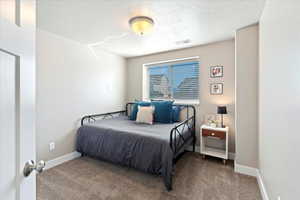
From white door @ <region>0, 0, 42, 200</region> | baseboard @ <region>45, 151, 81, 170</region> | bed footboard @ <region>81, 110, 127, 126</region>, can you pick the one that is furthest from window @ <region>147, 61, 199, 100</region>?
white door @ <region>0, 0, 42, 200</region>

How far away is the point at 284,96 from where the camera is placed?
107 cm

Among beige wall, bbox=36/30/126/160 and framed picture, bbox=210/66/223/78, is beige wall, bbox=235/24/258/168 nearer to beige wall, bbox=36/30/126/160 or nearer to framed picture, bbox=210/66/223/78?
framed picture, bbox=210/66/223/78

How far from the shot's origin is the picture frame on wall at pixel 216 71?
273cm

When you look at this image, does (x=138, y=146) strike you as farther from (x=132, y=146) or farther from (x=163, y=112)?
(x=163, y=112)

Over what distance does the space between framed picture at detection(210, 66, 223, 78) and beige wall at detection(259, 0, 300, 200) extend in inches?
51.2

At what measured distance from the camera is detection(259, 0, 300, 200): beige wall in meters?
0.88

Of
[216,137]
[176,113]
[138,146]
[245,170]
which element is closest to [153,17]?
[138,146]

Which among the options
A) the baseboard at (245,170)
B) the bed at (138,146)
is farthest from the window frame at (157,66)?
the baseboard at (245,170)

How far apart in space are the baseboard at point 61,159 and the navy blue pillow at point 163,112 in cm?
171

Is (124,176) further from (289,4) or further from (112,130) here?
(289,4)

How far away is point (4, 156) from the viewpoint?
0.51m

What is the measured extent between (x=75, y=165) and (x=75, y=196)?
2.70ft

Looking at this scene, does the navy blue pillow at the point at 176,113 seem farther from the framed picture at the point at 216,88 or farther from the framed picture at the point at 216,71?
the framed picture at the point at 216,71

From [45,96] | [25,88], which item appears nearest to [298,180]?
[25,88]
